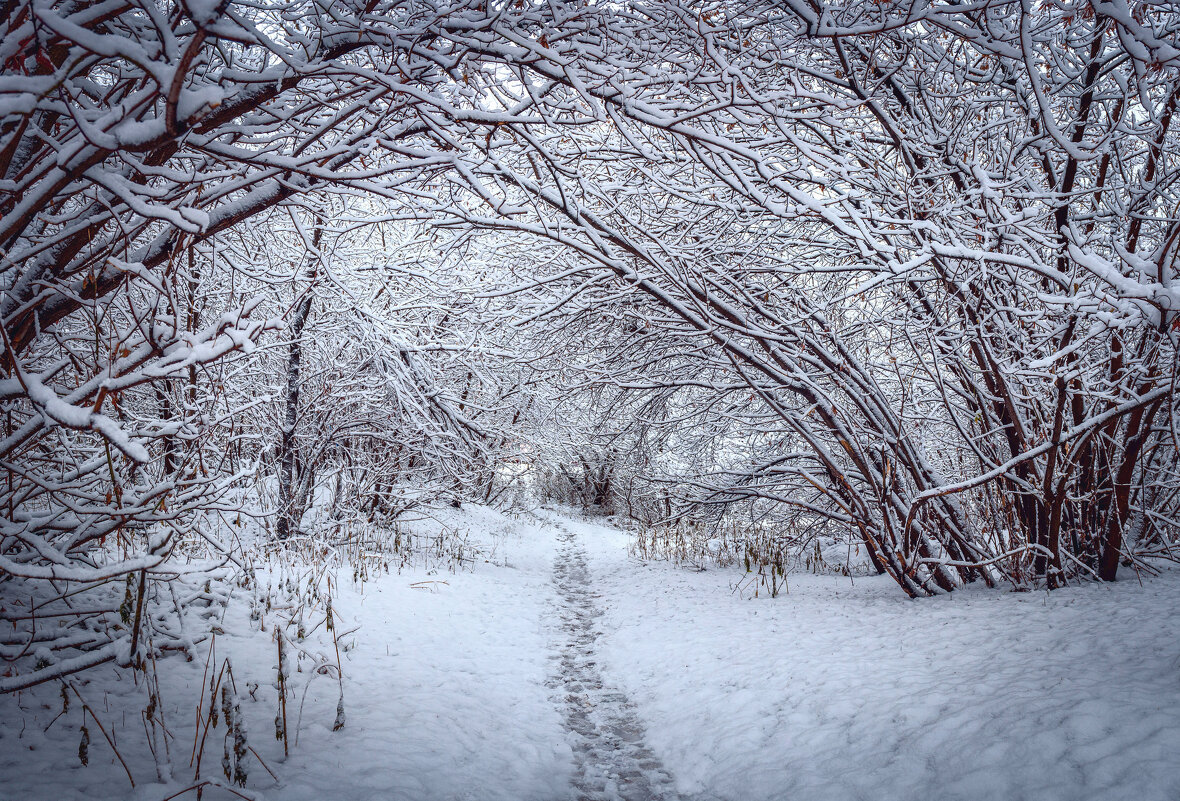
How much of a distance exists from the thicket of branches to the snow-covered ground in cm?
54

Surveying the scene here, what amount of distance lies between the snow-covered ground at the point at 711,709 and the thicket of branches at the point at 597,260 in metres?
0.54

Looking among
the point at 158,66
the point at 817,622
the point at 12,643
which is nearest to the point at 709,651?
the point at 817,622

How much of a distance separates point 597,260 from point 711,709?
380 cm

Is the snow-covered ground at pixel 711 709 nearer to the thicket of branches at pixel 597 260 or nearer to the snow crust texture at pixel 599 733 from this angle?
the snow crust texture at pixel 599 733

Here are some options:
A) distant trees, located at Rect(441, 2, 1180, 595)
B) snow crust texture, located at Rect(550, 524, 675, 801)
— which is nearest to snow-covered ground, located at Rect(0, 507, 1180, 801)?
snow crust texture, located at Rect(550, 524, 675, 801)

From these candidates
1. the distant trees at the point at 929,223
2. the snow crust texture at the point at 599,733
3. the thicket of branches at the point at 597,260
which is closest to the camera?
the thicket of branches at the point at 597,260

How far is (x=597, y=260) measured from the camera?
17.5 feet

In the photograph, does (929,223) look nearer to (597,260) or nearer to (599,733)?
(597,260)

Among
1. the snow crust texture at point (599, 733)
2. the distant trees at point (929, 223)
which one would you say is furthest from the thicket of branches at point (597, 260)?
the snow crust texture at point (599, 733)

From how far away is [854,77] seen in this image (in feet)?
15.4

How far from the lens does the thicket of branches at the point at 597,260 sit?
242cm

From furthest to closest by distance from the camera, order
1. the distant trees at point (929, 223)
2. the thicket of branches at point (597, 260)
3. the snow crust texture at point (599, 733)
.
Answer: the distant trees at point (929, 223) < the snow crust texture at point (599, 733) < the thicket of branches at point (597, 260)

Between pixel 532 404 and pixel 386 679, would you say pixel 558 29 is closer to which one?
pixel 386 679

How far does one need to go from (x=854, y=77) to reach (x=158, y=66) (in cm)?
490
